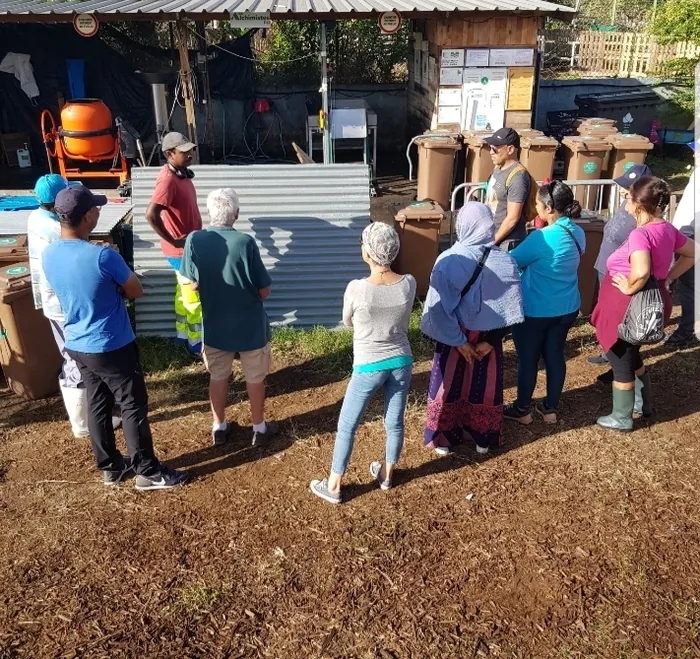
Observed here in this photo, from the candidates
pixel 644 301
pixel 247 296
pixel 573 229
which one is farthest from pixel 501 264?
pixel 247 296

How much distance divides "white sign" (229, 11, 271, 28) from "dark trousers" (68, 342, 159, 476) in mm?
7450

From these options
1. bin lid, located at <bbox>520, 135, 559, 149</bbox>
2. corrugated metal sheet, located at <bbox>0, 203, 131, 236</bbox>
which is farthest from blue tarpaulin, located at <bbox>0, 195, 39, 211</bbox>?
bin lid, located at <bbox>520, 135, 559, 149</bbox>

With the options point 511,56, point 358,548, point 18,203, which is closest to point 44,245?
point 358,548

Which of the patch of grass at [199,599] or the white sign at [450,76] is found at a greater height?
the white sign at [450,76]

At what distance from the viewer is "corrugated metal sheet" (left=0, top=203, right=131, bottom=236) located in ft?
20.1

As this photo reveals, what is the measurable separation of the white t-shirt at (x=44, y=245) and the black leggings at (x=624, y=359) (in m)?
3.48

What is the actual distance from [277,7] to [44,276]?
773 centimetres

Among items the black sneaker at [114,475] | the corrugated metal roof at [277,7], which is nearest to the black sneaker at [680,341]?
the black sneaker at [114,475]

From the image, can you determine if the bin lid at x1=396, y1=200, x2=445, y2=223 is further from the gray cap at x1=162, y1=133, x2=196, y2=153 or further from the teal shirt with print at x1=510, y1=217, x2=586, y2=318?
the gray cap at x1=162, y1=133, x2=196, y2=153

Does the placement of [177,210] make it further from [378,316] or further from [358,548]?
[358,548]

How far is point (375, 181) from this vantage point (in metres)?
11.7

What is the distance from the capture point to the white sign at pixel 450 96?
433 inches

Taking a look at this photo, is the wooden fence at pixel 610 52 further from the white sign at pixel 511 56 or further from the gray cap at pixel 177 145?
the gray cap at pixel 177 145

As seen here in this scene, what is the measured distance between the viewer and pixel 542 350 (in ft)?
14.5
